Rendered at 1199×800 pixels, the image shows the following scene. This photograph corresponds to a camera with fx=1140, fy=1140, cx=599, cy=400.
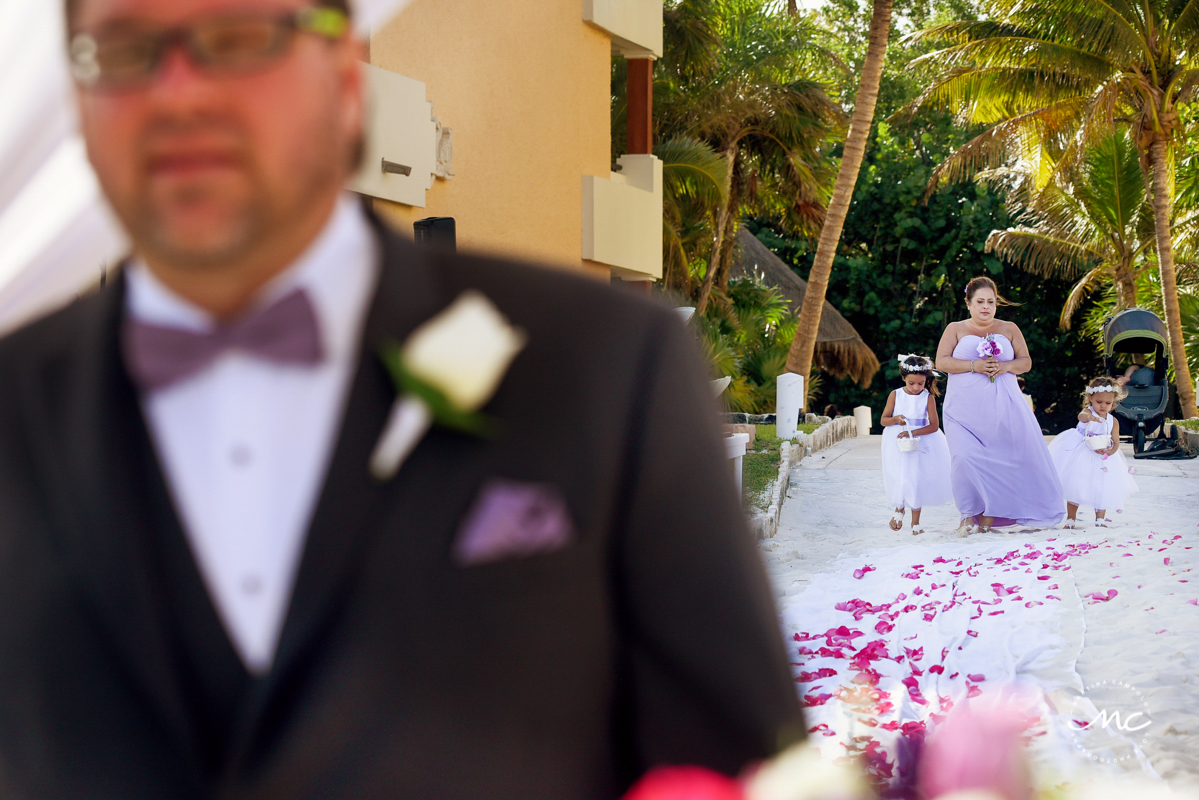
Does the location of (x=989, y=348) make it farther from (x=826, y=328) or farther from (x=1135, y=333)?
(x=826, y=328)

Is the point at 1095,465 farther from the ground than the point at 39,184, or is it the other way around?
the point at 39,184

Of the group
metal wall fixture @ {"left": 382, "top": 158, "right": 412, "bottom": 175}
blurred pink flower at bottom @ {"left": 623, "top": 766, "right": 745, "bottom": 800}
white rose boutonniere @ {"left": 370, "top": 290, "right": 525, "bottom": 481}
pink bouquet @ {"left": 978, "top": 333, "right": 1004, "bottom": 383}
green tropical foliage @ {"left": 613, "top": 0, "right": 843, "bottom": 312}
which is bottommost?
blurred pink flower at bottom @ {"left": 623, "top": 766, "right": 745, "bottom": 800}

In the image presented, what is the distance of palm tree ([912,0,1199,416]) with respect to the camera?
18.1 metres

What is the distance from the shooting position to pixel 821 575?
805cm

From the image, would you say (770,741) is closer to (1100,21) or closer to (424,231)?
(424,231)

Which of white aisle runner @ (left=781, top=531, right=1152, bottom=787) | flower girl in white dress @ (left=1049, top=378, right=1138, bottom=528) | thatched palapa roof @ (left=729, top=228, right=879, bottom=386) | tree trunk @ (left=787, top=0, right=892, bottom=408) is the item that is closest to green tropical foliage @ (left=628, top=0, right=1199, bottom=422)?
tree trunk @ (left=787, top=0, right=892, bottom=408)

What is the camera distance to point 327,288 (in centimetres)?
105

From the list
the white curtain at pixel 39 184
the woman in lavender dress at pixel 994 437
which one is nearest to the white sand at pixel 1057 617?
the woman in lavender dress at pixel 994 437

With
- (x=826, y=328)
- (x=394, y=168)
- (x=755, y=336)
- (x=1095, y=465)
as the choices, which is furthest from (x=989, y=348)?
(x=826, y=328)

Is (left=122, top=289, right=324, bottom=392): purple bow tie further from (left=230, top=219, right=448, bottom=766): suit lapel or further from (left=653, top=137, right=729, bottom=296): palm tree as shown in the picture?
(left=653, top=137, right=729, bottom=296): palm tree

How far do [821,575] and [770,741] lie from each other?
23.7 feet

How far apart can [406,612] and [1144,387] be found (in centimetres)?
1830

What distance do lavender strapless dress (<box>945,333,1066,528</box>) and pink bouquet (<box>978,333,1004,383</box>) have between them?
37 millimetres

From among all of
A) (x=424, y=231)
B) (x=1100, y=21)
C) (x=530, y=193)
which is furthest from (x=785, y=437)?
(x=424, y=231)
